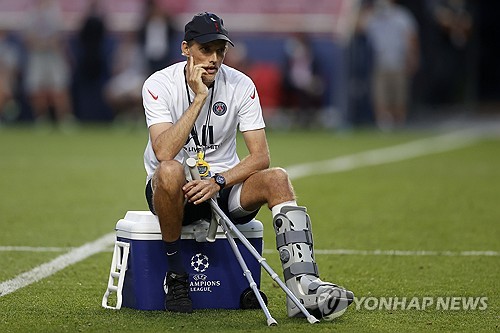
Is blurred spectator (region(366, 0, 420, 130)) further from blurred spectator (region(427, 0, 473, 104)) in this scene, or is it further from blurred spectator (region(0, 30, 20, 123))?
blurred spectator (region(0, 30, 20, 123))

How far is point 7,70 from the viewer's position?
2359cm

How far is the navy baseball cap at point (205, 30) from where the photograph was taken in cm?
634

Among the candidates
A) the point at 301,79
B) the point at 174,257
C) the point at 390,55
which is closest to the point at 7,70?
the point at 301,79

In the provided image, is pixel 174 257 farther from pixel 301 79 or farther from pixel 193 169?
pixel 301 79

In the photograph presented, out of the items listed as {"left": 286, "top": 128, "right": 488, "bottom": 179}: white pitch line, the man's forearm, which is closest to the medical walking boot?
the man's forearm

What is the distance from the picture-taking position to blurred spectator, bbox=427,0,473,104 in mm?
26531

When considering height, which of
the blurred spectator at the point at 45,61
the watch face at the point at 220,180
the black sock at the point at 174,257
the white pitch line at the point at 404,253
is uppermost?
the watch face at the point at 220,180

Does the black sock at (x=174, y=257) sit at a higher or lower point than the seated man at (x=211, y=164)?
lower

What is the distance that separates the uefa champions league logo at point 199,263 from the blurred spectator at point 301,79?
16635 millimetres

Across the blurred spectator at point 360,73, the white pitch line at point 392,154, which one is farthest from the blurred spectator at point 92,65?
the white pitch line at point 392,154

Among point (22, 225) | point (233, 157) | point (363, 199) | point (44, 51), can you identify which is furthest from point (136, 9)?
point (233, 157)

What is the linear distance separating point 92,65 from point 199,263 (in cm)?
1761

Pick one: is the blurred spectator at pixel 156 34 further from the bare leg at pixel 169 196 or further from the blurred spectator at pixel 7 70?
the bare leg at pixel 169 196

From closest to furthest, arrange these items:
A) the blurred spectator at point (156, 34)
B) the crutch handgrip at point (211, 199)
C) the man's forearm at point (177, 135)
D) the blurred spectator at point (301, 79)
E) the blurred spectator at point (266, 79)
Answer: the crutch handgrip at point (211, 199) < the man's forearm at point (177, 135) < the blurred spectator at point (156, 34) < the blurred spectator at point (301, 79) < the blurred spectator at point (266, 79)
